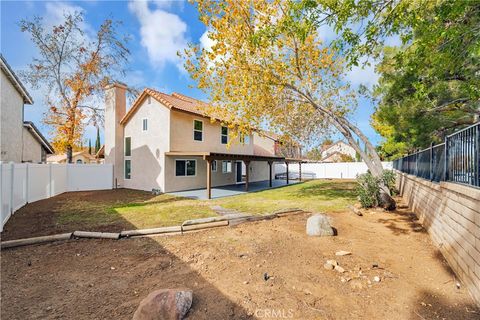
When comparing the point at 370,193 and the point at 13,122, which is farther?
the point at 13,122

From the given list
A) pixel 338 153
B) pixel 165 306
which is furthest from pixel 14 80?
pixel 338 153

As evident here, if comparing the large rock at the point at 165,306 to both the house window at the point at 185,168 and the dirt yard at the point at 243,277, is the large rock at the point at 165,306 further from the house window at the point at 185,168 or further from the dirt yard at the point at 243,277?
the house window at the point at 185,168

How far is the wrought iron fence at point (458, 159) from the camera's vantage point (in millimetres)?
3760

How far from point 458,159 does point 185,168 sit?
1396cm

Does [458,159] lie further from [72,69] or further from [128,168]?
[72,69]

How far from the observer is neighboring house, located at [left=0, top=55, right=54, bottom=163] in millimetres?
12117

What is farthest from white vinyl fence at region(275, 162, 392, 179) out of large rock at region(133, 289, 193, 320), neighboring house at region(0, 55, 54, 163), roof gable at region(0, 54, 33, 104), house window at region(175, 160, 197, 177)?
large rock at region(133, 289, 193, 320)

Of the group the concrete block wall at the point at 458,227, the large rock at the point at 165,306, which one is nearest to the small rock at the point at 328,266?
the concrete block wall at the point at 458,227

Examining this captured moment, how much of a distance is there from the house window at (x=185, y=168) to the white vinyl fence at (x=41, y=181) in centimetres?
523

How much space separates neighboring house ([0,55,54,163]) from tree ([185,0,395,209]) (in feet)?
33.7

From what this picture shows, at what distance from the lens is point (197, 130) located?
1673 cm

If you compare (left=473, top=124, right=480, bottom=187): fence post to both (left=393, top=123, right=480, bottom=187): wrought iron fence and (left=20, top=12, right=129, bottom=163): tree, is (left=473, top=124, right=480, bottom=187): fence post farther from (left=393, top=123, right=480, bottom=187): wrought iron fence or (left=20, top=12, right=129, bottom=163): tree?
(left=20, top=12, right=129, bottom=163): tree

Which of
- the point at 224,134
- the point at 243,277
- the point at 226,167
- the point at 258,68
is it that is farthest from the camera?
the point at 226,167

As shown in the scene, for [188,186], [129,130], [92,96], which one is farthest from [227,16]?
[92,96]
